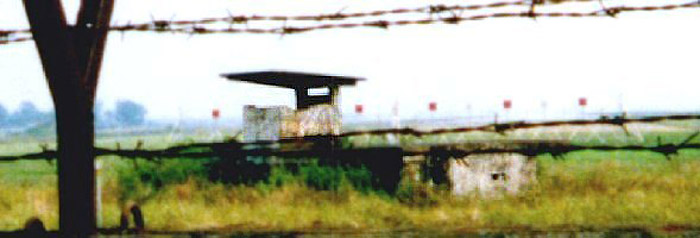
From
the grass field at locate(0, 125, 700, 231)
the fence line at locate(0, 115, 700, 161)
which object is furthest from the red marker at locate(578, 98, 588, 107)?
the fence line at locate(0, 115, 700, 161)

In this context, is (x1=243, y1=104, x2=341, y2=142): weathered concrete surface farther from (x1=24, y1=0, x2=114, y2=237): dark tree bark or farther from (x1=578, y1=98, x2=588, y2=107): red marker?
(x1=578, y1=98, x2=588, y2=107): red marker

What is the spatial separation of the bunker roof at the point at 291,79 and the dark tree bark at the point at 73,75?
3.12 metres

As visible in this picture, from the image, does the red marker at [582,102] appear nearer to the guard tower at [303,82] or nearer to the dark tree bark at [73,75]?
the guard tower at [303,82]

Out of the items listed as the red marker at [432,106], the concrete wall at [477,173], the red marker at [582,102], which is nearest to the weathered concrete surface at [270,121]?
the concrete wall at [477,173]

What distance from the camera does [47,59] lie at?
236 centimetres

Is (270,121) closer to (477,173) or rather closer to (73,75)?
(477,173)

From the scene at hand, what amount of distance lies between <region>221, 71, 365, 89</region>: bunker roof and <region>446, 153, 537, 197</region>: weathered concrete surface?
1.45 metres

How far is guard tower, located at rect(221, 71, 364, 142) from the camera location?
7535mm

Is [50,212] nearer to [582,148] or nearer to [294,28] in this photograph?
[294,28]

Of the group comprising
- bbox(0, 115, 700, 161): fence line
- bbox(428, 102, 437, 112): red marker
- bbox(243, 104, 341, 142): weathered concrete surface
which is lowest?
bbox(0, 115, 700, 161): fence line

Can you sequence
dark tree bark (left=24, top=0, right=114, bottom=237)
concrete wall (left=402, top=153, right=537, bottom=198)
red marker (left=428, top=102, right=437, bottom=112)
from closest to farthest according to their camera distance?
1. dark tree bark (left=24, top=0, right=114, bottom=237)
2. concrete wall (left=402, top=153, right=537, bottom=198)
3. red marker (left=428, top=102, right=437, bottom=112)

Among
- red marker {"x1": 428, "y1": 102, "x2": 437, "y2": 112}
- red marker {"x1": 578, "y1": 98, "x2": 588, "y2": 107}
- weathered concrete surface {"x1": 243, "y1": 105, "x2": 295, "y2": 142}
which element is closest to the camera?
weathered concrete surface {"x1": 243, "y1": 105, "x2": 295, "y2": 142}

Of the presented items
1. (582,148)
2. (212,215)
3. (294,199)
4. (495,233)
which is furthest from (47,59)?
(294,199)

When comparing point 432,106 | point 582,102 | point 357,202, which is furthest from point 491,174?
point 582,102
